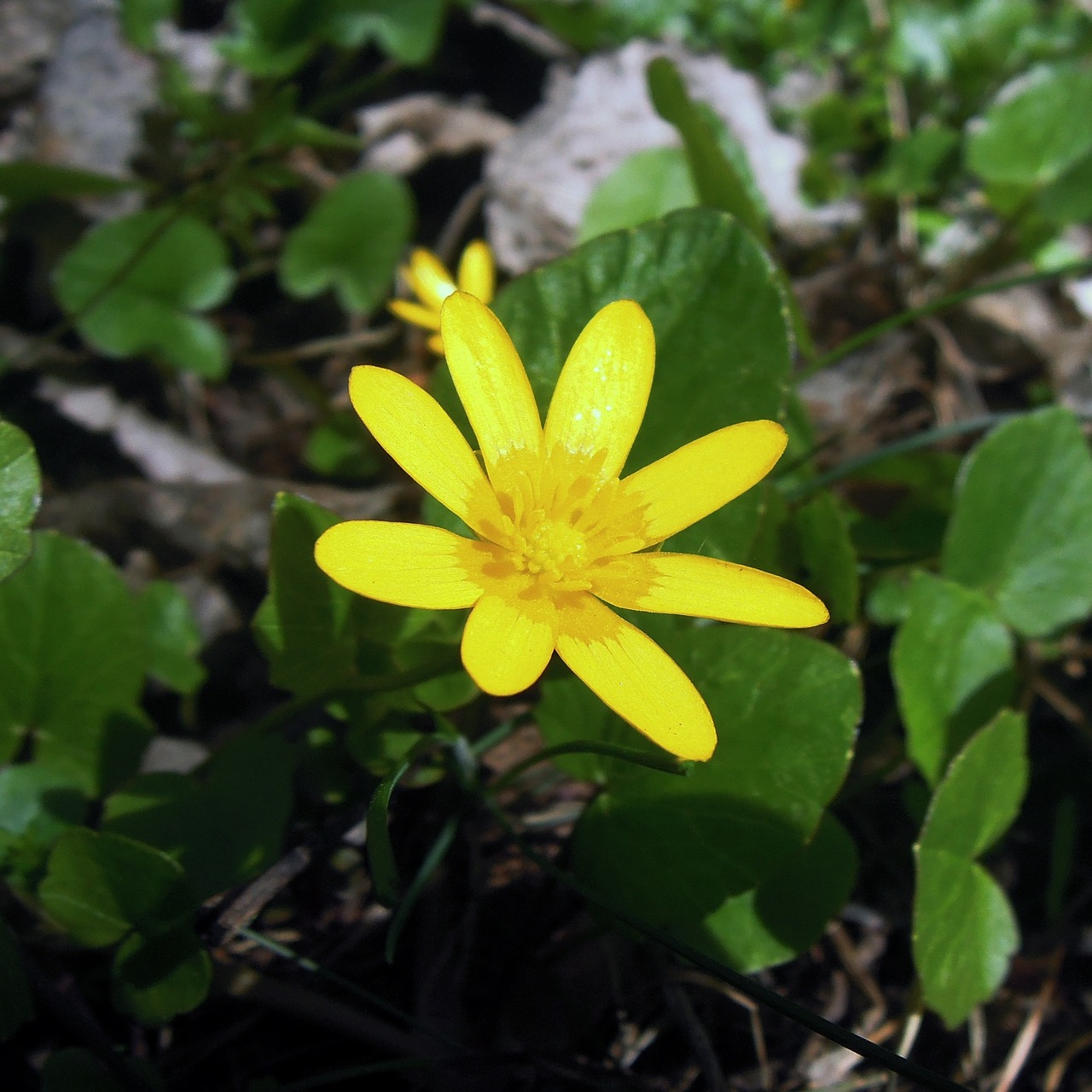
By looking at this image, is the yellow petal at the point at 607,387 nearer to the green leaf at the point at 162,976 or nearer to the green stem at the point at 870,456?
the green stem at the point at 870,456

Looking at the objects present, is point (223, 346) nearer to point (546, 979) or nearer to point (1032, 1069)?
point (546, 979)

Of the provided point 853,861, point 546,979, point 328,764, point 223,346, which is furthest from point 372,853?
point 223,346

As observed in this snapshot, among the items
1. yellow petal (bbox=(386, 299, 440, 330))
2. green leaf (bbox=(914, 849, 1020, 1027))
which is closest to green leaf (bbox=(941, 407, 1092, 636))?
green leaf (bbox=(914, 849, 1020, 1027))

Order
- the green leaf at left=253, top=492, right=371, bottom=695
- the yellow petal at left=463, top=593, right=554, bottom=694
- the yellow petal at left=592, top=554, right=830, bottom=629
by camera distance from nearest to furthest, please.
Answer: the yellow petal at left=463, top=593, right=554, bottom=694 → the yellow petal at left=592, top=554, right=830, bottom=629 → the green leaf at left=253, top=492, right=371, bottom=695

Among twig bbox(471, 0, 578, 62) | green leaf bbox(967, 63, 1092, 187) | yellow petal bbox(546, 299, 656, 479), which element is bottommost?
yellow petal bbox(546, 299, 656, 479)

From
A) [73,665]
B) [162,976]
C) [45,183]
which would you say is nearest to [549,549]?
[162,976]

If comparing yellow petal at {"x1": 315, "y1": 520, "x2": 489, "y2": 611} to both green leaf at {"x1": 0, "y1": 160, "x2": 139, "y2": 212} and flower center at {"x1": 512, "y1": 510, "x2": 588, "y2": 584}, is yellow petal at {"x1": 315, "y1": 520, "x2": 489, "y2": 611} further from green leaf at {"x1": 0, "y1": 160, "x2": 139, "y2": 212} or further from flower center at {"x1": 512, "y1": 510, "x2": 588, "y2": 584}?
green leaf at {"x1": 0, "y1": 160, "x2": 139, "y2": 212}
